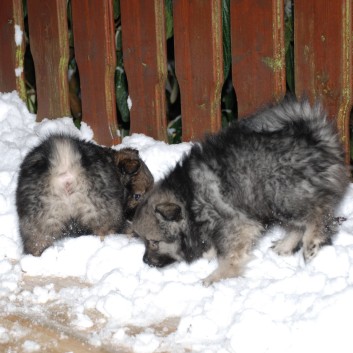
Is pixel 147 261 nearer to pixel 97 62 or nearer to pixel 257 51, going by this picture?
pixel 257 51

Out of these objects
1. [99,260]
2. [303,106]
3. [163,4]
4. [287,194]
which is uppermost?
[163,4]

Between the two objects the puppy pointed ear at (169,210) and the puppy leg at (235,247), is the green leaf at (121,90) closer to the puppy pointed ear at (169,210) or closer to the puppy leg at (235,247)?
the puppy pointed ear at (169,210)

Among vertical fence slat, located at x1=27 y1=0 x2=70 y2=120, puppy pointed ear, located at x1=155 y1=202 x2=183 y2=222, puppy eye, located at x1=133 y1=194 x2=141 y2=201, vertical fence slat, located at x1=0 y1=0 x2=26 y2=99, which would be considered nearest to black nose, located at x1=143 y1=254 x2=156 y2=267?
puppy pointed ear, located at x1=155 y1=202 x2=183 y2=222

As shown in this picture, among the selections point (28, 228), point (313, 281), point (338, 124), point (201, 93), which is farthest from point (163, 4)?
point (313, 281)

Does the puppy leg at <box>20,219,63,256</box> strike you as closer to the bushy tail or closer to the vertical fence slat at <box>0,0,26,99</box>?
the bushy tail

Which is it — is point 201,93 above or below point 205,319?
above

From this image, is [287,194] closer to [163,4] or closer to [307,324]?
[307,324]

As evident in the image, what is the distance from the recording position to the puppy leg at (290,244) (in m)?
5.30

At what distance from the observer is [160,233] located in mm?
5223

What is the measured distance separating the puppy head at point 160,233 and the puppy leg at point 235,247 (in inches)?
11.9

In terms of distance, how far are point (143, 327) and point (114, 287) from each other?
21.2 inches

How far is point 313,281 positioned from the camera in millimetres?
4633

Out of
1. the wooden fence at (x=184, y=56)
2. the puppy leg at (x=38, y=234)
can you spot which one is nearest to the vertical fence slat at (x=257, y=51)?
the wooden fence at (x=184, y=56)

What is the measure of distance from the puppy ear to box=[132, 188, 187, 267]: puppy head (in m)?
0.60
